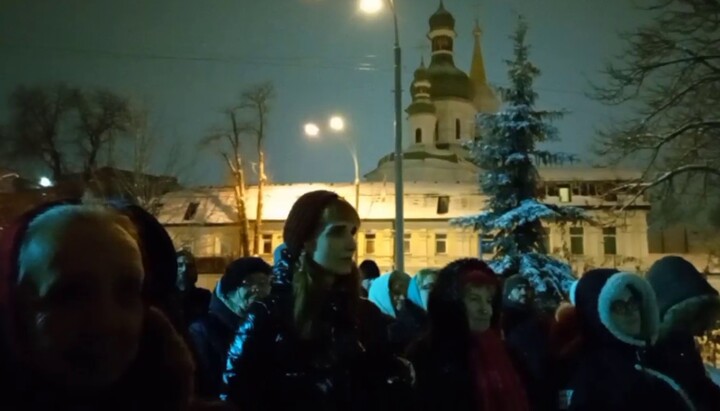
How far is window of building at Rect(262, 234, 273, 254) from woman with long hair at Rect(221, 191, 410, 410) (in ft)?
162

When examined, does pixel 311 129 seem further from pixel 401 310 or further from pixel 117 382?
pixel 117 382

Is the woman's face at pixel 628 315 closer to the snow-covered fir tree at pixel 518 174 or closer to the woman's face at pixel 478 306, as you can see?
the woman's face at pixel 478 306

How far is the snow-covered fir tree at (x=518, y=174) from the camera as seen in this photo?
2244 cm

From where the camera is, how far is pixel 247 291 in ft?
18.7

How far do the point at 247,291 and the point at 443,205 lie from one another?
49.1 metres

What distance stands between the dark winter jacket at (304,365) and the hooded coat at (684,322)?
1.63 meters

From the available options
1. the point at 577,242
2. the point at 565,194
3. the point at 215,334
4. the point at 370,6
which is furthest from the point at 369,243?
the point at 215,334

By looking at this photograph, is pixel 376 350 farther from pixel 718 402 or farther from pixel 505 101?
pixel 505 101

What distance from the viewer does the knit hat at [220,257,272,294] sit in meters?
5.76

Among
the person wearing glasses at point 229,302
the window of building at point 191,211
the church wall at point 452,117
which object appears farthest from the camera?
the church wall at point 452,117

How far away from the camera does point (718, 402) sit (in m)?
3.99

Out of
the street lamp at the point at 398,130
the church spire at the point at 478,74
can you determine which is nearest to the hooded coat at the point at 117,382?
the street lamp at the point at 398,130

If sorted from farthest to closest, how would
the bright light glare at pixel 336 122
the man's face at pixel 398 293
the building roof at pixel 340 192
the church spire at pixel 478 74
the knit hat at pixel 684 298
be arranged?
the church spire at pixel 478 74, the building roof at pixel 340 192, the bright light glare at pixel 336 122, the man's face at pixel 398 293, the knit hat at pixel 684 298

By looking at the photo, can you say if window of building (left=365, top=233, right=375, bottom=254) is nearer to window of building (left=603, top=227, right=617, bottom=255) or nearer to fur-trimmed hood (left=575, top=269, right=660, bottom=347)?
window of building (left=603, top=227, right=617, bottom=255)
